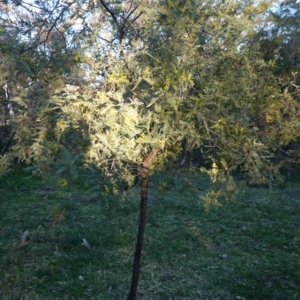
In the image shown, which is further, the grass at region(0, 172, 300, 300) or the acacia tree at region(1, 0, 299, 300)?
the grass at region(0, 172, 300, 300)

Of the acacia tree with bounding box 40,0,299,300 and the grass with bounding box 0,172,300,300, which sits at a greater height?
the acacia tree with bounding box 40,0,299,300

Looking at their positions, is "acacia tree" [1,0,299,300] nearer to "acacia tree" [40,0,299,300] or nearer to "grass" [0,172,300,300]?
"acacia tree" [40,0,299,300]

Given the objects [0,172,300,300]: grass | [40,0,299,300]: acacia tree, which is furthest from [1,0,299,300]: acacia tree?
[0,172,300,300]: grass

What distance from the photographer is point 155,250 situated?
5.99 metres

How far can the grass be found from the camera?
456cm

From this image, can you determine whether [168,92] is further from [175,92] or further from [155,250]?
[155,250]

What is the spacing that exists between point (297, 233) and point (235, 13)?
17.1 feet

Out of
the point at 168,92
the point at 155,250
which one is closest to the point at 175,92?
the point at 168,92

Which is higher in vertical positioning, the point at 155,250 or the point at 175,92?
the point at 175,92

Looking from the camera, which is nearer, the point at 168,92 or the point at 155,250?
the point at 168,92

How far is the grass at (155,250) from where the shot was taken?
179 inches

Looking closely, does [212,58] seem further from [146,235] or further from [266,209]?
[266,209]

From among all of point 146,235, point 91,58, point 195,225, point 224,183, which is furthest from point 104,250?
point 91,58

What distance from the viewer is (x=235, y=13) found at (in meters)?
3.38
